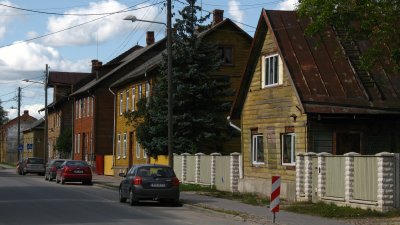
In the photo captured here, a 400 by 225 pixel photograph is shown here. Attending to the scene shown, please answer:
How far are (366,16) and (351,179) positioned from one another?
472cm

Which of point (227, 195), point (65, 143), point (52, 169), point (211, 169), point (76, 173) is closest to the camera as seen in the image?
point (227, 195)

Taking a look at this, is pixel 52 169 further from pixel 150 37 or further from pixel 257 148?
pixel 150 37

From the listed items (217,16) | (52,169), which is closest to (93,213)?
(52,169)

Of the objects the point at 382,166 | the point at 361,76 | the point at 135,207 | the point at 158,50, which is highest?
the point at 158,50

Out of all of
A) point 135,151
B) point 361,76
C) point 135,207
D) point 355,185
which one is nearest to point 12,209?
point 135,207

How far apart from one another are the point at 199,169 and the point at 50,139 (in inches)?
2188

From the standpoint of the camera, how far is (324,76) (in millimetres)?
24469

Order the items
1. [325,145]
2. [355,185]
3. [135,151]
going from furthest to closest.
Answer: [135,151] → [325,145] → [355,185]

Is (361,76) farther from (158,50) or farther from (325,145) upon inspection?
(158,50)

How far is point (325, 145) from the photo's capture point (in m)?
23.8

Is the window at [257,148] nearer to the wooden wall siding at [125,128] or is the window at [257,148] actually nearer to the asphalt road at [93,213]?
the asphalt road at [93,213]

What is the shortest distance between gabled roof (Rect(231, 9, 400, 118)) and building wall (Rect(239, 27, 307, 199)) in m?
0.50

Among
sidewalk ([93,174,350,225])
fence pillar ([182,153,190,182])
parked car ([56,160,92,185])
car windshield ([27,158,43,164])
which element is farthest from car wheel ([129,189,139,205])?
car windshield ([27,158,43,164])

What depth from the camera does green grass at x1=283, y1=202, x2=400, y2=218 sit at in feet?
59.7
